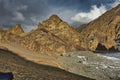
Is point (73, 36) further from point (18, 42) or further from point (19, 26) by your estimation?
point (18, 42)

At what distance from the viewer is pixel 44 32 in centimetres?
8388

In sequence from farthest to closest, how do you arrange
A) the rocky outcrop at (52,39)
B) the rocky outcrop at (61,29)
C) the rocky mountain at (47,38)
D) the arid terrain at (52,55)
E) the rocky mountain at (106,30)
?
the rocky mountain at (106,30), the rocky outcrop at (61,29), the rocky outcrop at (52,39), the rocky mountain at (47,38), the arid terrain at (52,55)

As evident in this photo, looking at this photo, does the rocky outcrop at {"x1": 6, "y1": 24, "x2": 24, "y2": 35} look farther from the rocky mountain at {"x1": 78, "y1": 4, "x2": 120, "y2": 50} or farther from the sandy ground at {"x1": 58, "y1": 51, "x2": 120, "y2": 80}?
the rocky mountain at {"x1": 78, "y1": 4, "x2": 120, "y2": 50}

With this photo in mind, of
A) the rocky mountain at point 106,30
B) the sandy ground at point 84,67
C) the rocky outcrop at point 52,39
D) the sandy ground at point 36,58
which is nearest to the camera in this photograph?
the sandy ground at point 36,58

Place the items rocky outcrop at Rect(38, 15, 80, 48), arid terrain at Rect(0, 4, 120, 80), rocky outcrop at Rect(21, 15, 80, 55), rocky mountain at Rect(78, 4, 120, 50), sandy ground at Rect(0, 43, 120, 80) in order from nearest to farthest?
arid terrain at Rect(0, 4, 120, 80) < sandy ground at Rect(0, 43, 120, 80) < rocky outcrop at Rect(21, 15, 80, 55) < rocky outcrop at Rect(38, 15, 80, 48) < rocky mountain at Rect(78, 4, 120, 50)

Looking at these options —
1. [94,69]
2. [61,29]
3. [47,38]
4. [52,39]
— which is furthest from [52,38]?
[94,69]

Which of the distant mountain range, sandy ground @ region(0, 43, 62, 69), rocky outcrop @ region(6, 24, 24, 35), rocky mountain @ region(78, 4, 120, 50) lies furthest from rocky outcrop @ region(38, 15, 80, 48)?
sandy ground @ region(0, 43, 62, 69)

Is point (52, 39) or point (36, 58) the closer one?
point (36, 58)

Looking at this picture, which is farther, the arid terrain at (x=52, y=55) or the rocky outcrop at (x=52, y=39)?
the rocky outcrop at (x=52, y=39)

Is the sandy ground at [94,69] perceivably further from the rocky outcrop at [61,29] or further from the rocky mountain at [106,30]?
the rocky mountain at [106,30]

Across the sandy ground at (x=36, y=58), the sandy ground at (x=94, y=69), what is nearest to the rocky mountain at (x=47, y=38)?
the sandy ground at (x=36, y=58)

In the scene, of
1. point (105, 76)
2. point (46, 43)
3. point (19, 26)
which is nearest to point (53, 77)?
point (105, 76)

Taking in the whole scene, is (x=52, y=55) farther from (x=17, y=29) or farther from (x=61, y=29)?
(x=61, y=29)

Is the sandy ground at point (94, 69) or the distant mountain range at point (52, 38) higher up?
the distant mountain range at point (52, 38)
